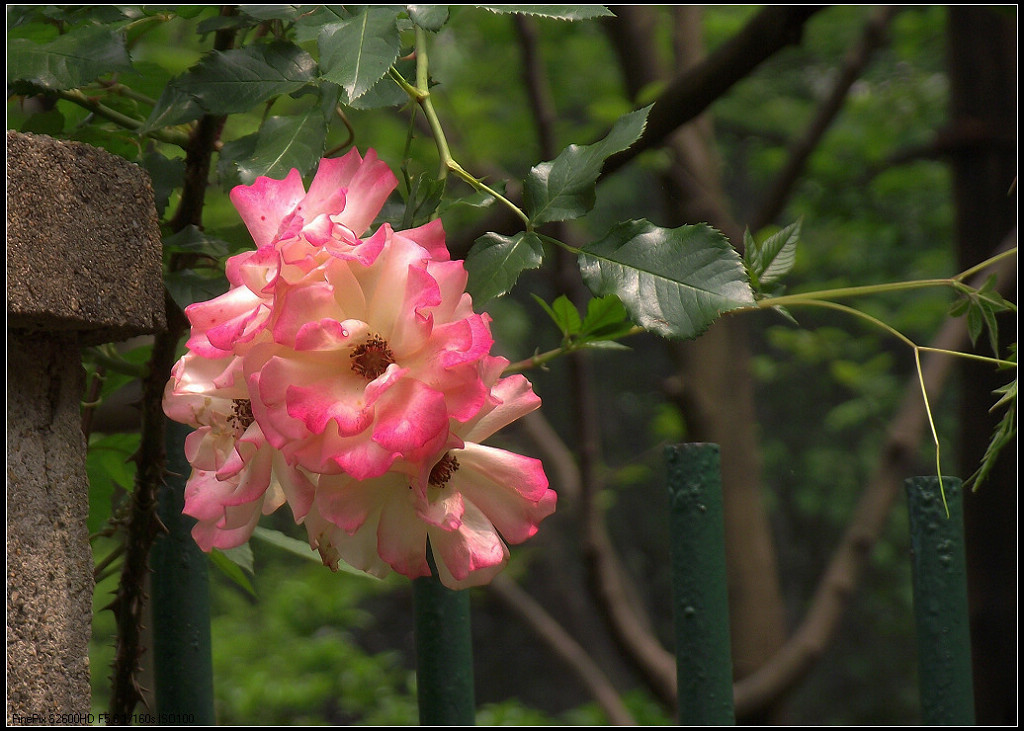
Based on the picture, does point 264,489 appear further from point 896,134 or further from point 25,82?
point 896,134

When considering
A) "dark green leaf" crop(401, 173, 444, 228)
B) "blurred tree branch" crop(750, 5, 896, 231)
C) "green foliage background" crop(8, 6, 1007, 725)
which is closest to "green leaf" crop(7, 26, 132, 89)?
"green foliage background" crop(8, 6, 1007, 725)

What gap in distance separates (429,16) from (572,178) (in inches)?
4.8

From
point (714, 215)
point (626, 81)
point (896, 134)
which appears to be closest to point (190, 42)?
point (626, 81)

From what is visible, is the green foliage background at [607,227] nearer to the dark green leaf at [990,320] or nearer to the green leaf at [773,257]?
the green leaf at [773,257]

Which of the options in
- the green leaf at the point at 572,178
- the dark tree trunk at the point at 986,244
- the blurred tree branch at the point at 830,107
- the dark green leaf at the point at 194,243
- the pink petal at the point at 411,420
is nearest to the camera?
the pink petal at the point at 411,420

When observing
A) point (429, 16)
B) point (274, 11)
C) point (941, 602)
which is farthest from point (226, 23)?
point (941, 602)

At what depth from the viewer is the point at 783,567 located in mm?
9055

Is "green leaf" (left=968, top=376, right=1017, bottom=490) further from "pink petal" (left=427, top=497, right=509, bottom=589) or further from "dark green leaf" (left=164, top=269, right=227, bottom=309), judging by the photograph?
"dark green leaf" (left=164, top=269, right=227, bottom=309)

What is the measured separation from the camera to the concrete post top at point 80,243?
1.47 feet

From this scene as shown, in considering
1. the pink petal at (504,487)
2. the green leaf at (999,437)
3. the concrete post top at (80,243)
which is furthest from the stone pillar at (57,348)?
the green leaf at (999,437)

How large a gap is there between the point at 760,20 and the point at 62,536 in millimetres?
869

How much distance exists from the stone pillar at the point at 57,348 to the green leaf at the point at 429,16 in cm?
19

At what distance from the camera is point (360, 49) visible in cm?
45

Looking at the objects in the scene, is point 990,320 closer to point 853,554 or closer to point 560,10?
point 560,10
